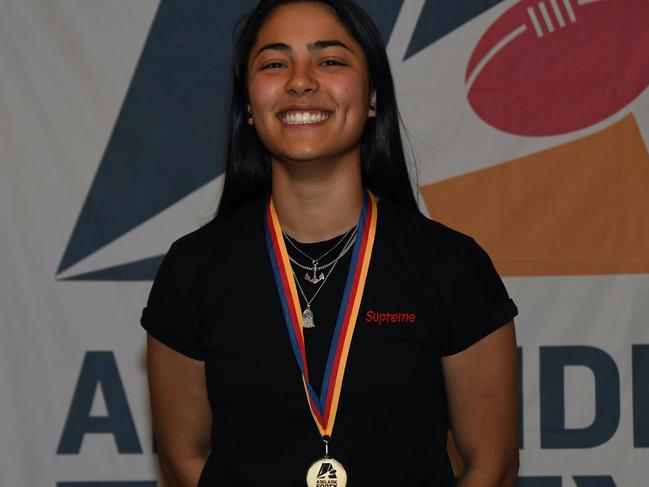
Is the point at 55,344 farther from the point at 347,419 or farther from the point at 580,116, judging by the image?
the point at 580,116

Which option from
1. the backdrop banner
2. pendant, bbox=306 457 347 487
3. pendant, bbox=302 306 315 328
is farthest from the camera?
the backdrop banner

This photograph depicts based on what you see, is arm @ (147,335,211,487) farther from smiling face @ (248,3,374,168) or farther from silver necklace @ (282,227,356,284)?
smiling face @ (248,3,374,168)

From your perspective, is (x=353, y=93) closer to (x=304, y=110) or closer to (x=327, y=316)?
(x=304, y=110)

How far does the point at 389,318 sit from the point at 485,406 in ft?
0.70

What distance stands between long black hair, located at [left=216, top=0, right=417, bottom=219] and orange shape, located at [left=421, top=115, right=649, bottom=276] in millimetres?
971

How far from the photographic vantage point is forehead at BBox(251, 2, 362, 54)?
4.70 ft

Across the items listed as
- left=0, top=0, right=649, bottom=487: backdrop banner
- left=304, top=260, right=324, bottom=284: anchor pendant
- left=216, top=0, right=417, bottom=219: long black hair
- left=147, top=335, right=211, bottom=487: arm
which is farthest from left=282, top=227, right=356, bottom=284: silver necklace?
left=0, top=0, right=649, bottom=487: backdrop banner

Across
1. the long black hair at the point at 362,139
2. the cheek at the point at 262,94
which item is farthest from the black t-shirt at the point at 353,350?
the cheek at the point at 262,94

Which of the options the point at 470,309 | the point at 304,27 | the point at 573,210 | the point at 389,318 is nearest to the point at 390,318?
the point at 389,318

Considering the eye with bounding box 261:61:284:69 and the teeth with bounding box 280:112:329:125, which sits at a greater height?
the eye with bounding box 261:61:284:69

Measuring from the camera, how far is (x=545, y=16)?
2492mm

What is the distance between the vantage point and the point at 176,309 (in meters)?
1.44

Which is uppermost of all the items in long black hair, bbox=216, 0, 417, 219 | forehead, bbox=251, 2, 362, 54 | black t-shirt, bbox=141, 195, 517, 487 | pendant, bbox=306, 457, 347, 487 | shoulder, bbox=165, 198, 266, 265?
forehead, bbox=251, 2, 362, 54

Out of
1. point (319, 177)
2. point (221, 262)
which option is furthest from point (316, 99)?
point (221, 262)
